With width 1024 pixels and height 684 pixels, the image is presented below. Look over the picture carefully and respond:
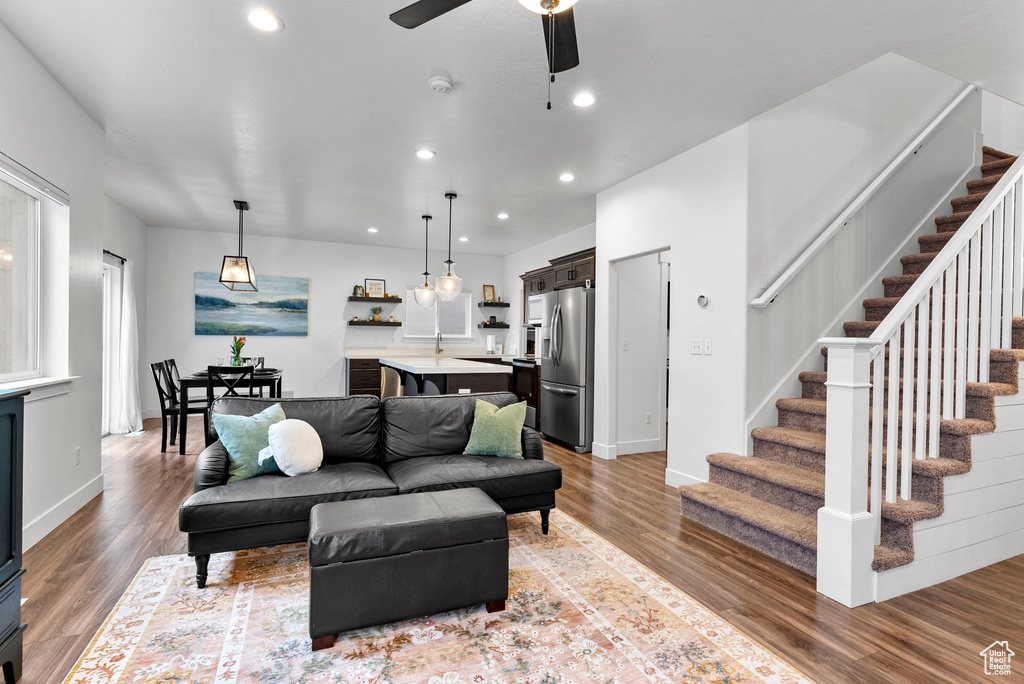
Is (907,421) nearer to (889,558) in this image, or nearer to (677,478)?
(889,558)

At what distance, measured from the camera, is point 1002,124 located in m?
5.24

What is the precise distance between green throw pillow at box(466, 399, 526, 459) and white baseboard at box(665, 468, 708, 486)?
4.96ft

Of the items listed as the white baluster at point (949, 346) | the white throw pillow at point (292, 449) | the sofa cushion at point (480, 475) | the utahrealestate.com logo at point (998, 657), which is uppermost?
the white baluster at point (949, 346)

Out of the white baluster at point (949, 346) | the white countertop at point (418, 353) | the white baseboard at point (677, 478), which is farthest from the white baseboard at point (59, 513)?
A: the white baluster at point (949, 346)

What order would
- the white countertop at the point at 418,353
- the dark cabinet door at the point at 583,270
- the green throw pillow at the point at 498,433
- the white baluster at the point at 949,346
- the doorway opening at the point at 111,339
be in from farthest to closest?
the white countertop at the point at 418,353 → the doorway opening at the point at 111,339 → the dark cabinet door at the point at 583,270 → the green throw pillow at the point at 498,433 → the white baluster at the point at 949,346

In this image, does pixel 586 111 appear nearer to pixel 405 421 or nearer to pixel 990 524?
pixel 405 421

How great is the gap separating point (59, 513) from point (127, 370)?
132 inches

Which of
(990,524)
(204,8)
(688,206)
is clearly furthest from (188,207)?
(990,524)

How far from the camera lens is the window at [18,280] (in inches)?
112

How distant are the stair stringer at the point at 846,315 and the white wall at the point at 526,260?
10.8 ft

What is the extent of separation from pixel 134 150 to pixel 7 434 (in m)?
3.43

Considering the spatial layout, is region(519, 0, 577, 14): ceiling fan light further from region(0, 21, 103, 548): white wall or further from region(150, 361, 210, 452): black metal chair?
region(150, 361, 210, 452): black metal chair

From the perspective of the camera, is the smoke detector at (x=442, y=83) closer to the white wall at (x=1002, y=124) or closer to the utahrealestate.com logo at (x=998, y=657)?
the utahrealestate.com logo at (x=998, y=657)

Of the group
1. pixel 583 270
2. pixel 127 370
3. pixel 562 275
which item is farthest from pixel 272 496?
pixel 127 370
